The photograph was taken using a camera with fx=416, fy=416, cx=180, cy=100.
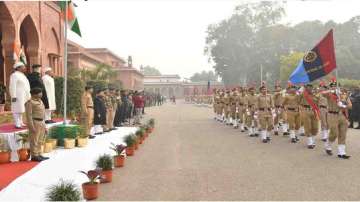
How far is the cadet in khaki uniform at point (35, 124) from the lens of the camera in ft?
28.2

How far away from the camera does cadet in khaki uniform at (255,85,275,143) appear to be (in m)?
14.3

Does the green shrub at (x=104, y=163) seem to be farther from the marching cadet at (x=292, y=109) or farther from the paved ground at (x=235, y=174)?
the marching cadet at (x=292, y=109)

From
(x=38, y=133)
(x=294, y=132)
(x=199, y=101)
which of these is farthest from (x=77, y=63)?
(x=38, y=133)

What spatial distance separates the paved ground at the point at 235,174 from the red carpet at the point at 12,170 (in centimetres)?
153

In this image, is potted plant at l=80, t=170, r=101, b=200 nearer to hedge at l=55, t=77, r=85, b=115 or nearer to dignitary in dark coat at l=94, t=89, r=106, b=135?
dignitary in dark coat at l=94, t=89, r=106, b=135

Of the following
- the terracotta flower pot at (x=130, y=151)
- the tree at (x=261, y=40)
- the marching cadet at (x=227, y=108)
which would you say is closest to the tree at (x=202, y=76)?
the tree at (x=261, y=40)

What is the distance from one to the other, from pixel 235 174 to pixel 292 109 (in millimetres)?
6843

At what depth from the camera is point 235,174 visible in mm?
8719

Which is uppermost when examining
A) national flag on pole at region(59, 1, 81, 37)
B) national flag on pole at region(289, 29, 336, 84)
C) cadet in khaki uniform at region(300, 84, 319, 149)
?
national flag on pole at region(59, 1, 81, 37)

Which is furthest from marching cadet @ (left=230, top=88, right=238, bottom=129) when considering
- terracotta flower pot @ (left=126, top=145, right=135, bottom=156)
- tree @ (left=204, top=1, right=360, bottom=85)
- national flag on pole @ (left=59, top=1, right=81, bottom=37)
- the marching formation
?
tree @ (left=204, top=1, right=360, bottom=85)

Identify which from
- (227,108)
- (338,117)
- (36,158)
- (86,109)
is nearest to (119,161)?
(36,158)

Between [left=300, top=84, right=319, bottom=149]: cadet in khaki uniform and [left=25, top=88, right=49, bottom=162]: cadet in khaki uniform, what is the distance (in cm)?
767

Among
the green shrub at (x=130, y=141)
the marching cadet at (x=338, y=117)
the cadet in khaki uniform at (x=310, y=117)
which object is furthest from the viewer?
the cadet in khaki uniform at (x=310, y=117)

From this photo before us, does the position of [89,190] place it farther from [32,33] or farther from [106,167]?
[32,33]
